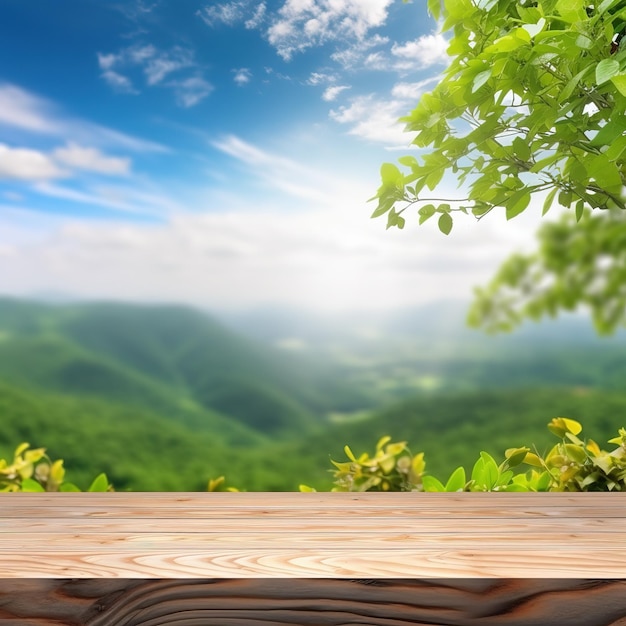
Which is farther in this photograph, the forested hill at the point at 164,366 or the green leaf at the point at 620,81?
the forested hill at the point at 164,366

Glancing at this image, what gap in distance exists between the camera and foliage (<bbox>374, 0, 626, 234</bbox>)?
1.29 m

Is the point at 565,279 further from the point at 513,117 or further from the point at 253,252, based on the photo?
the point at 253,252

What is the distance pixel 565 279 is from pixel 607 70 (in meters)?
2.00

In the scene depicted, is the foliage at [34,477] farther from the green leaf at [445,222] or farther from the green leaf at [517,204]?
the green leaf at [517,204]

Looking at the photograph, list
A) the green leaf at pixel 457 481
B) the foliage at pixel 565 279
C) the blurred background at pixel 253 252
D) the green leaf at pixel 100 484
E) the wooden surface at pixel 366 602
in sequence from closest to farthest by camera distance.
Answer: the wooden surface at pixel 366 602 → the green leaf at pixel 457 481 → the green leaf at pixel 100 484 → the foliage at pixel 565 279 → the blurred background at pixel 253 252

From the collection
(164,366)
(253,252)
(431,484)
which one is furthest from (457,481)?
(164,366)

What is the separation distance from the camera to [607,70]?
111 cm

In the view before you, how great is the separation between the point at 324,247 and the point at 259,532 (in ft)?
10.8

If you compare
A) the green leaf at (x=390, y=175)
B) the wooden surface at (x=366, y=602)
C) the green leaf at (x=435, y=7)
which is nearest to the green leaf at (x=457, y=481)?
the green leaf at (x=390, y=175)

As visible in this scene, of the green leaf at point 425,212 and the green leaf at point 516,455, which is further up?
the green leaf at point 425,212

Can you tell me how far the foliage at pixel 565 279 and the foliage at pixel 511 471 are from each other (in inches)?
41.9

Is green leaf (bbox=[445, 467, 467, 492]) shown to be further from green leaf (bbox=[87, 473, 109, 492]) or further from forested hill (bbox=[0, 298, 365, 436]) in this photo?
forested hill (bbox=[0, 298, 365, 436])

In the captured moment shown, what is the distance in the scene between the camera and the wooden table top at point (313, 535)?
0.94m

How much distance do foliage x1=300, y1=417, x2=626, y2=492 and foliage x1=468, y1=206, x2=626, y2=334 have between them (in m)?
1.06
